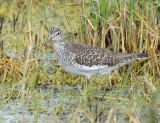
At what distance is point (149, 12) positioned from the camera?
8.30 metres

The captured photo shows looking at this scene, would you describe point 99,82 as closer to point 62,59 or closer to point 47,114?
point 62,59

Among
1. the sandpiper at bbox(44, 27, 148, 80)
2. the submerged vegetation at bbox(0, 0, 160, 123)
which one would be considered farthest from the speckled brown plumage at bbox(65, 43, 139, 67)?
the submerged vegetation at bbox(0, 0, 160, 123)

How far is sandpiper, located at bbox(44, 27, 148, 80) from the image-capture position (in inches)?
297

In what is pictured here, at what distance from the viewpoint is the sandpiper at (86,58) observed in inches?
297

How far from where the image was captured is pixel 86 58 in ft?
25.2

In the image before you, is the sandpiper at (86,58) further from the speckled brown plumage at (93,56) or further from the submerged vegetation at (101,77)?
the submerged vegetation at (101,77)

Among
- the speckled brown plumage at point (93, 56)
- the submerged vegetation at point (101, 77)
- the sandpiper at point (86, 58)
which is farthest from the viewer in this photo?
the speckled brown plumage at point (93, 56)

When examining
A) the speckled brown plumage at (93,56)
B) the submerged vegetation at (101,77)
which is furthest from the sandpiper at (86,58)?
the submerged vegetation at (101,77)

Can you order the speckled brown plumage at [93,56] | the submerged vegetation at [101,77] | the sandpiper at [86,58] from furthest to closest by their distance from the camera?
1. the speckled brown plumage at [93,56]
2. the sandpiper at [86,58]
3. the submerged vegetation at [101,77]

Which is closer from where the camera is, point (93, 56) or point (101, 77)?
point (93, 56)

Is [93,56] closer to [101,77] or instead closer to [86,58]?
[86,58]

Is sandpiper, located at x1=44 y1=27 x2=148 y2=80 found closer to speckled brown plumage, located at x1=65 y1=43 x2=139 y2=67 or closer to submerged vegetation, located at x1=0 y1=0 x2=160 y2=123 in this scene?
speckled brown plumage, located at x1=65 y1=43 x2=139 y2=67

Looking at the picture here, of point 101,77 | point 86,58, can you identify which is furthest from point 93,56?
point 101,77

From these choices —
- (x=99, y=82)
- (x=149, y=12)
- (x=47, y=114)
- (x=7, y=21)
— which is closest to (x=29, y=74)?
(x=99, y=82)
